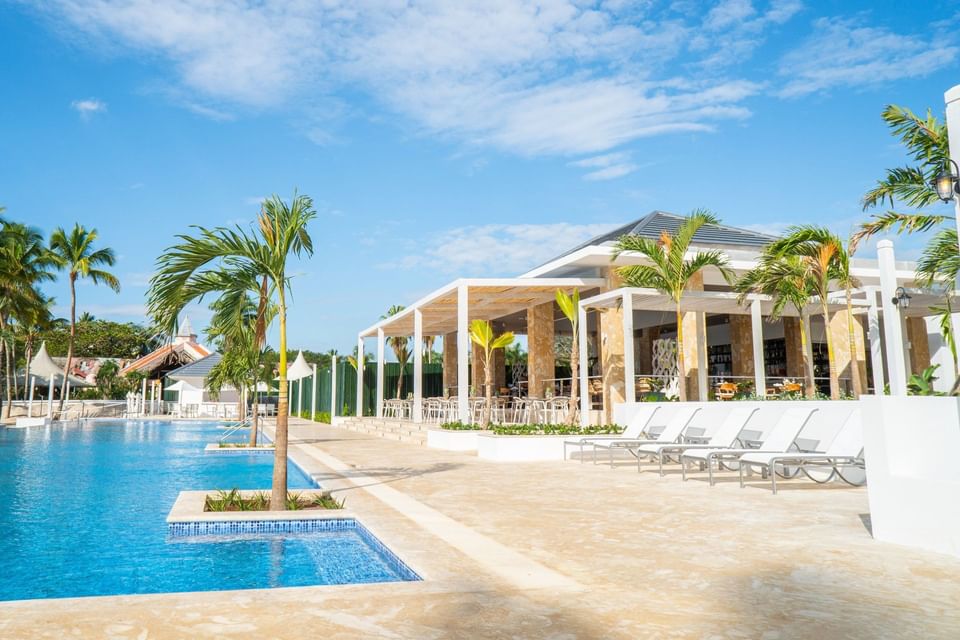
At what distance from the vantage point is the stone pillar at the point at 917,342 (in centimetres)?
1931

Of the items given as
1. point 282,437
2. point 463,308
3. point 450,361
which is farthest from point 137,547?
point 450,361

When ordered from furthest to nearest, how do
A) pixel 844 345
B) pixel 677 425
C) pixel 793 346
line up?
pixel 793 346 → pixel 844 345 → pixel 677 425

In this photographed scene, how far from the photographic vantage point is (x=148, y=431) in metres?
23.0

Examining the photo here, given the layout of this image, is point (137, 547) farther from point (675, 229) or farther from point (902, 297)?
point (675, 229)

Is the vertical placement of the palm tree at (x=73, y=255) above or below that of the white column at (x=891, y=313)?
above

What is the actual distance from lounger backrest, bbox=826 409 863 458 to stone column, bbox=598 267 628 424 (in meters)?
7.30

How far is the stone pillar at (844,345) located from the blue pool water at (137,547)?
1430cm

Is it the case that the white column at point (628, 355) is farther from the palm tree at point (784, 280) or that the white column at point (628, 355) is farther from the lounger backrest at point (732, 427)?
the lounger backrest at point (732, 427)

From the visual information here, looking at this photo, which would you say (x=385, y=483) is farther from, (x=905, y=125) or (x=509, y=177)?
(x=509, y=177)

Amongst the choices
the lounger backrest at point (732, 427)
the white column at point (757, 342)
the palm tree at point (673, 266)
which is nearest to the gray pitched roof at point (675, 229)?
the palm tree at point (673, 266)

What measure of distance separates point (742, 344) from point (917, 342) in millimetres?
5808

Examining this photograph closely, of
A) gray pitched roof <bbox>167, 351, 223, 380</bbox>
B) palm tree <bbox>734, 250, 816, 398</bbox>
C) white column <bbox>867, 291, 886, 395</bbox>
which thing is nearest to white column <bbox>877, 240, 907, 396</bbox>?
palm tree <bbox>734, 250, 816, 398</bbox>

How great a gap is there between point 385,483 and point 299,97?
10.4 m

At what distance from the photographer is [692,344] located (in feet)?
51.0
